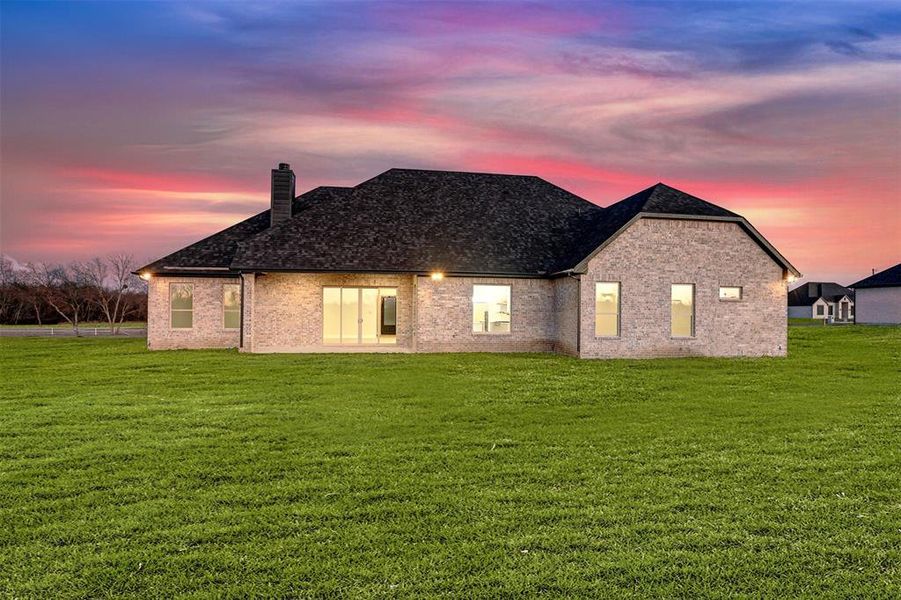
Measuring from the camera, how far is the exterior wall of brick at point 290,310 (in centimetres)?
2048

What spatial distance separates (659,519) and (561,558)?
1.25 m

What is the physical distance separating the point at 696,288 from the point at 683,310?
914 mm

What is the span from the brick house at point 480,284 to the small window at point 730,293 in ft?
0.16

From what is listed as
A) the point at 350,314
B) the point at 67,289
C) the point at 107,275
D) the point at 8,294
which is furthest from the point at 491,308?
the point at 8,294

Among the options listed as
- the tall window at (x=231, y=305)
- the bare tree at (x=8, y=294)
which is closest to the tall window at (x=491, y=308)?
the tall window at (x=231, y=305)

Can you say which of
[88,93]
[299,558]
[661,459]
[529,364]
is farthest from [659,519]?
[88,93]

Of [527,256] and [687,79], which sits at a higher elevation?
[687,79]

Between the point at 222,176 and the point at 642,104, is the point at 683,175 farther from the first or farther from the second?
the point at 222,176

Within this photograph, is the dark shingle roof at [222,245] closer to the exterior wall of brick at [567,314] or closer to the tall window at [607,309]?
the exterior wall of brick at [567,314]

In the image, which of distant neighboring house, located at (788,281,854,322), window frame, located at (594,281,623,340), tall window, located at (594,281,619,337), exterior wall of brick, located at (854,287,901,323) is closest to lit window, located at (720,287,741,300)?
window frame, located at (594,281,623,340)

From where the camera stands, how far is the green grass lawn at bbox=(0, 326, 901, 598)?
3754 millimetres

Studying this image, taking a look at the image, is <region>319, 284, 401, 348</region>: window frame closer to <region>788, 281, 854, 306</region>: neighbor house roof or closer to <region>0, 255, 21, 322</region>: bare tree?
<region>0, 255, 21, 322</region>: bare tree

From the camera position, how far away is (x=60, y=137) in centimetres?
2295

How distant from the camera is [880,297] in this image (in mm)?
46062
